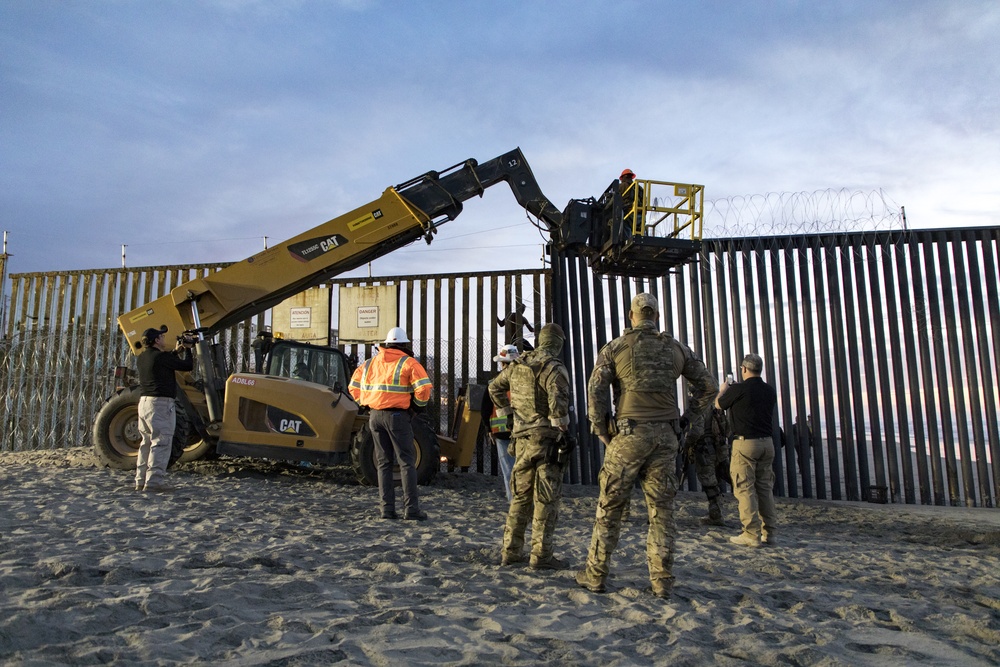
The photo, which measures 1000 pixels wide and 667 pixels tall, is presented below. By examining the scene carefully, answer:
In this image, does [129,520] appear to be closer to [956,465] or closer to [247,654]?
[247,654]

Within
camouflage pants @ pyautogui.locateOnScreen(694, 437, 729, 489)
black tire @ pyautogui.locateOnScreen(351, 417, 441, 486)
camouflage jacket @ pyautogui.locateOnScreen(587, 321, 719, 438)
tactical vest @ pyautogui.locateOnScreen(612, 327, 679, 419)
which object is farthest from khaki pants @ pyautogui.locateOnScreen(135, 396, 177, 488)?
camouflage pants @ pyautogui.locateOnScreen(694, 437, 729, 489)

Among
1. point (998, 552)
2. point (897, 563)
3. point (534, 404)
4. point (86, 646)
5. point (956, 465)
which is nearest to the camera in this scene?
point (86, 646)

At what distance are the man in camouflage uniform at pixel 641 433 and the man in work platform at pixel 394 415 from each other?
93.2 inches

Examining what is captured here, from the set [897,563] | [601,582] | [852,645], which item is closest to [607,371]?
[601,582]

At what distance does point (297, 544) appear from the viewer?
4.91 m

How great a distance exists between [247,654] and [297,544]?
7.00 feet

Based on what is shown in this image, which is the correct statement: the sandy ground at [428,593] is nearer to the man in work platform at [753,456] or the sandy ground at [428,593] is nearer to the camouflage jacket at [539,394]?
the man in work platform at [753,456]

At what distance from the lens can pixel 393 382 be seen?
638 cm

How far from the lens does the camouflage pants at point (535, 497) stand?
4.58m

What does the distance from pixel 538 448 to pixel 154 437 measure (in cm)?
459

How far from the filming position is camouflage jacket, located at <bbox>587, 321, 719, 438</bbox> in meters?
4.25

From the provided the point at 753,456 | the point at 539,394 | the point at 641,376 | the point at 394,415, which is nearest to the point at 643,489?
the point at 641,376

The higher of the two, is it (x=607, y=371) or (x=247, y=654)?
(x=607, y=371)

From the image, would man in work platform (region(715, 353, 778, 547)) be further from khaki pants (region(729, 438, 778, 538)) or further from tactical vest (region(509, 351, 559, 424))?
tactical vest (region(509, 351, 559, 424))
